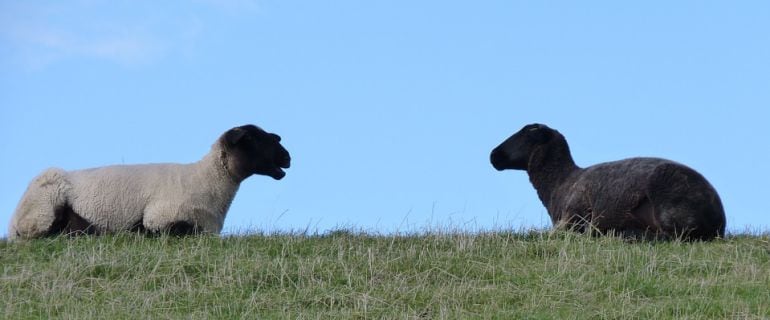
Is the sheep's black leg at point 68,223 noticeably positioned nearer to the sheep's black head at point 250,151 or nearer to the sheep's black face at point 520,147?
the sheep's black head at point 250,151

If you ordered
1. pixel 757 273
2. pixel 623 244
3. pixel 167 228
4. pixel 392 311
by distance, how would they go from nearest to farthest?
pixel 392 311, pixel 757 273, pixel 623 244, pixel 167 228

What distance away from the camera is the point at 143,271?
14281mm

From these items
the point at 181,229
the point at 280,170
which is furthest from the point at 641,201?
the point at 181,229

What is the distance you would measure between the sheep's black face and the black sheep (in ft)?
2.95

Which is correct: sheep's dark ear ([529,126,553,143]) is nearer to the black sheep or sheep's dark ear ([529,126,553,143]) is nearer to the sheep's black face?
the sheep's black face

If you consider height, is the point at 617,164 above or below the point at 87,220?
above

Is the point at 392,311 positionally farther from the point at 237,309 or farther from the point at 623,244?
the point at 623,244

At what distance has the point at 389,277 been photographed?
549 inches

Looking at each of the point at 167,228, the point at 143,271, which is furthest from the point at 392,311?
the point at 167,228

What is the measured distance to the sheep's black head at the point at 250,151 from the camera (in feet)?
60.0

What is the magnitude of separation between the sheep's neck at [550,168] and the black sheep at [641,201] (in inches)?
9.9

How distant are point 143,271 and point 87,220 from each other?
3581mm

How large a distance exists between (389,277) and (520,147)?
229 inches

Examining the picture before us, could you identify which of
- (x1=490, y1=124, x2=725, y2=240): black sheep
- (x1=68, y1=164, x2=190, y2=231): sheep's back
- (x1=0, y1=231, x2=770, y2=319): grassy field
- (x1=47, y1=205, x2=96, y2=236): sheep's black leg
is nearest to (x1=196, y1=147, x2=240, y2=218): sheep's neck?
(x1=68, y1=164, x2=190, y2=231): sheep's back
